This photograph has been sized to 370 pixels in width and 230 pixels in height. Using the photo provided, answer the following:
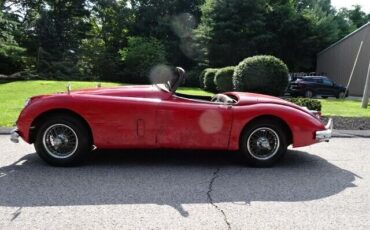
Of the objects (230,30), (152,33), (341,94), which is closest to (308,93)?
(341,94)

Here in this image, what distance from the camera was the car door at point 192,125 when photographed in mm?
5363

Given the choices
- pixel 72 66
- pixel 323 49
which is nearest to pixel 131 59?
pixel 72 66

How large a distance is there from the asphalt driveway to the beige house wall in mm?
27227

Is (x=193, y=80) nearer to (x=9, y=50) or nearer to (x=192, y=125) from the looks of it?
(x=9, y=50)

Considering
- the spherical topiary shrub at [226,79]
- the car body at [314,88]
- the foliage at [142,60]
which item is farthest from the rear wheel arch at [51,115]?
the foliage at [142,60]

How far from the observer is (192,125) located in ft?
17.6

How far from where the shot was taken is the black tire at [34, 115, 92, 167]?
210 inches

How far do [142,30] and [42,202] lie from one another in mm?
37187

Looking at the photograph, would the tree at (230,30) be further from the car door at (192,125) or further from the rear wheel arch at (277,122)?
the car door at (192,125)

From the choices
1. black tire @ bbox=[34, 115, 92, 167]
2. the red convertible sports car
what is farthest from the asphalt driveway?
the red convertible sports car

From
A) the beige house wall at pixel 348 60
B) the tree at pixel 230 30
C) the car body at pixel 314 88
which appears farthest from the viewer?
the tree at pixel 230 30

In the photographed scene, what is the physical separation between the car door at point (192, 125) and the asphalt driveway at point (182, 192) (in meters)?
0.34

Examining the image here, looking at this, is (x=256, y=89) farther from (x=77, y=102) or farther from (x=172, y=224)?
(x=172, y=224)

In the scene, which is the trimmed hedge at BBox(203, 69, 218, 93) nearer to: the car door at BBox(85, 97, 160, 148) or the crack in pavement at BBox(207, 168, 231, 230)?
the car door at BBox(85, 97, 160, 148)
